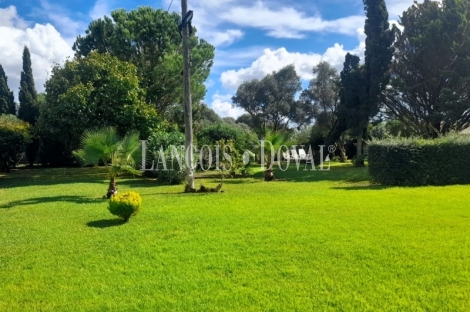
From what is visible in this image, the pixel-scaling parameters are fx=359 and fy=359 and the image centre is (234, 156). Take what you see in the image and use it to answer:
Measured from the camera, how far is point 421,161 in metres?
12.9

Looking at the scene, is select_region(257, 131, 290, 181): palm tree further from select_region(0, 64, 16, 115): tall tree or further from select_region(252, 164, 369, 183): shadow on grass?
select_region(0, 64, 16, 115): tall tree

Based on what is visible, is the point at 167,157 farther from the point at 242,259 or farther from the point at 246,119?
A: the point at 246,119

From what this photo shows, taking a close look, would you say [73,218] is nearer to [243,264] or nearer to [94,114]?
[243,264]

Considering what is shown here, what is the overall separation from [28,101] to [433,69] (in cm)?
3216

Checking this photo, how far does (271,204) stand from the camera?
873 centimetres

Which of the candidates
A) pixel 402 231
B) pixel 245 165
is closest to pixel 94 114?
pixel 245 165

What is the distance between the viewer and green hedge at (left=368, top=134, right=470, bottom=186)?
504 inches

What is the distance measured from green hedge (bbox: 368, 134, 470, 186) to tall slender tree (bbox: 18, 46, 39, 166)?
84.7 ft

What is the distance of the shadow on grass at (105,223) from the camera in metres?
6.91

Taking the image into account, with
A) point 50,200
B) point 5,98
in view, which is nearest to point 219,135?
point 50,200

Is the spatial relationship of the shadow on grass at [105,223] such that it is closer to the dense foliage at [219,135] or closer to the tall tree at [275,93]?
the dense foliage at [219,135]

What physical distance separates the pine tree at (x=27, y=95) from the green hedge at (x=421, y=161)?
90.2ft

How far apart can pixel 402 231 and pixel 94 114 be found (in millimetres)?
15468

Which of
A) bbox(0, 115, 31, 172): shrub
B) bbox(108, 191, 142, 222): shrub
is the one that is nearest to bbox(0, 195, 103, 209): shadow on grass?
bbox(108, 191, 142, 222): shrub
